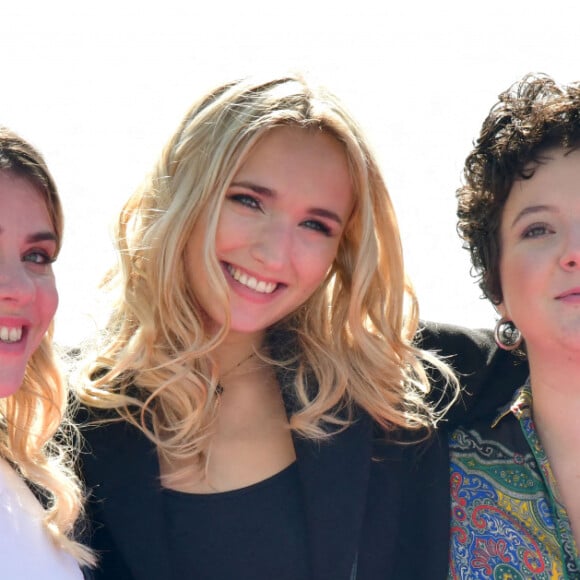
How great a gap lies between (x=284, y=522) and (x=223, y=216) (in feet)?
3.32

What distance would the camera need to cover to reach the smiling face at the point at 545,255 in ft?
11.4

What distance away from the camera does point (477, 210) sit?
389cm

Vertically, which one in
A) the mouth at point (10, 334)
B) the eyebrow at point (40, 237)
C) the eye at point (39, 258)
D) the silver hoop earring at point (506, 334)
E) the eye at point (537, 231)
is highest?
the eye at point (537, 231)

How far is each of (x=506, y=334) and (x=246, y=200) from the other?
1010 mm

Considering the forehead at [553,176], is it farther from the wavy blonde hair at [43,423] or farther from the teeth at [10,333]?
the teeth at [10,333]

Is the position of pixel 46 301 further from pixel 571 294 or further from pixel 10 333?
pixel 571 294

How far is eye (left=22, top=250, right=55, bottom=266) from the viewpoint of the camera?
3258 millimetres

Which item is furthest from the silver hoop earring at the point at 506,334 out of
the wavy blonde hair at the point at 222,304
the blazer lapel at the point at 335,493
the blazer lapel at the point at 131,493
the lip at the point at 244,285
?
the blazer lapel at the point at 131,493

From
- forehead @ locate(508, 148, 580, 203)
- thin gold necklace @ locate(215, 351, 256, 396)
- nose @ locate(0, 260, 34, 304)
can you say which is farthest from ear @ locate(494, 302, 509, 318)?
nose @ locate(0, 260, 34, 304)

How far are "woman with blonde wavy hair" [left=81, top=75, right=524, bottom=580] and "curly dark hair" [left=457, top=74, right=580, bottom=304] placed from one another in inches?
11.0

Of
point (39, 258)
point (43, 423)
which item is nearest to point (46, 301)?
point (39, 258)

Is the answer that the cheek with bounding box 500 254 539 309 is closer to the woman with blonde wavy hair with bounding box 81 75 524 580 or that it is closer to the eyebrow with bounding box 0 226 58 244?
the woman with blonde wavy hair with bounding box 81 75 524 580

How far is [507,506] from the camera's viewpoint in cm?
362

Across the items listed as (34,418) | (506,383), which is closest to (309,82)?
(506,383)
